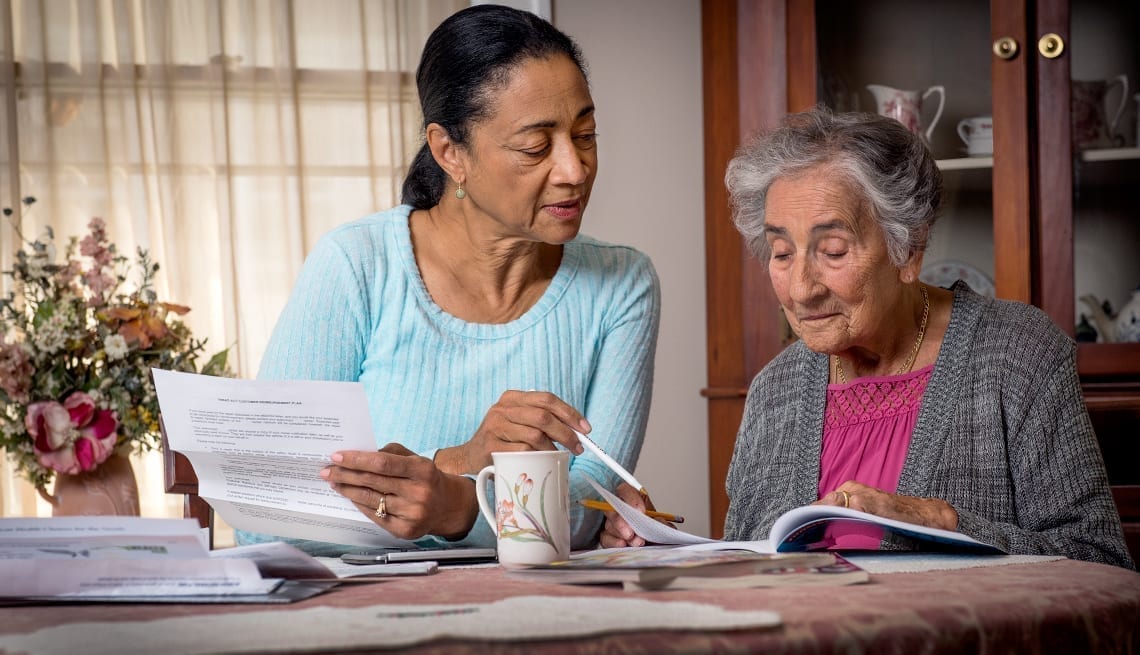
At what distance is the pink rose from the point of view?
2.08m

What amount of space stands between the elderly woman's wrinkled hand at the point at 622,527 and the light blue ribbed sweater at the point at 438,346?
0.37 feet

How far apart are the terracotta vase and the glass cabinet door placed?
1691mm

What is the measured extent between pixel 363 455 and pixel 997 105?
1902 millimetres

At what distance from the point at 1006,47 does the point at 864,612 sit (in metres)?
2.07

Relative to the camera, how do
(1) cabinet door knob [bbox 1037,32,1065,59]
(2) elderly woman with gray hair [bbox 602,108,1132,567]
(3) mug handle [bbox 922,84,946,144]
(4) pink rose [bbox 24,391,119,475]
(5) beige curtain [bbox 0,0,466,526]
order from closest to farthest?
(2) elderly woman with gray hair [bbox 602,108,1132,567] → (4) pink rose [bbox 24,391,119,475] → (1) cabinet door knob [bbox 1037,32,1065,59] → (3) mug handle [bbox 922,84,946,144] → (5) beige curtain [bbox 0,0,466,526]

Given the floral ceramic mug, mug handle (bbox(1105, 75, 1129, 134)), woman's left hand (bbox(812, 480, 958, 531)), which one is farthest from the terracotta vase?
mug handle (bbox(1105, 75, 1129, 134))

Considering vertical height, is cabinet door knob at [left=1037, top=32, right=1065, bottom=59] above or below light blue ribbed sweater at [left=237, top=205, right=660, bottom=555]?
above

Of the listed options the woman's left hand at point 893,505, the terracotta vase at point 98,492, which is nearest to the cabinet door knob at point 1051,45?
the woman's left hand at point 893,505

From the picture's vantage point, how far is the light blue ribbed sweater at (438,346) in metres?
1.66

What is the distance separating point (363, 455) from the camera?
1.15 meters

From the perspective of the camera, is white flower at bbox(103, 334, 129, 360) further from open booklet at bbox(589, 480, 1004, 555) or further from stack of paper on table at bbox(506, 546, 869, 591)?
stack of paper on table at bbox(506, 546, 869, 591)

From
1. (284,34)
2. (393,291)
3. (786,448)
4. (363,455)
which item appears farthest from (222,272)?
(363,455)

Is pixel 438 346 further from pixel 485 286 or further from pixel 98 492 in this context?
pixel 98 492

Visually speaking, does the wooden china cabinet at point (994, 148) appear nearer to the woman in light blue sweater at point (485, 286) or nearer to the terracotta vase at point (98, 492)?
the woman in light blue sweater at point (485, 286)
